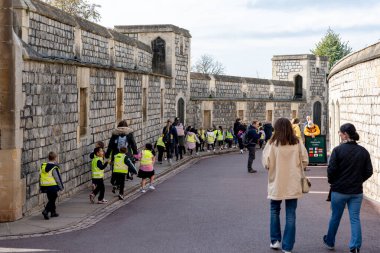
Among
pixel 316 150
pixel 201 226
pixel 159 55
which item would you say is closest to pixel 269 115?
pixel 159 55

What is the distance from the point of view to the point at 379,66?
523 inches

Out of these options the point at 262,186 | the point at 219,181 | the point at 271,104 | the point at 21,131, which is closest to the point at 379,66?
the point at 262,186

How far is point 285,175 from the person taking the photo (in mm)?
8367

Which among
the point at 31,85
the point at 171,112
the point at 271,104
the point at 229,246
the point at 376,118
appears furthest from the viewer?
the point at 271,104

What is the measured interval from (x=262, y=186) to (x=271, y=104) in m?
24.8

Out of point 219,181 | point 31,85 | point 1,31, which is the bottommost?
point 219,181

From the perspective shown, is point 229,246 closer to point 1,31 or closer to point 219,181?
point 1,31

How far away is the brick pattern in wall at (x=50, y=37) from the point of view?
41.5ft

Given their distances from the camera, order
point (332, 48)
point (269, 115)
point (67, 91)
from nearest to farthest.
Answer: point (67, 91)
point (269, 115)
point (332, 48)

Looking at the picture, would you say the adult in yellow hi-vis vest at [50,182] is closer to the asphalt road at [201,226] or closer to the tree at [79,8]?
the asphalt road at [201,226]

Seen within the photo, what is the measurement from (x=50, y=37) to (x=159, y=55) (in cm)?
1663

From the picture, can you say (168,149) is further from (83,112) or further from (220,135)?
(220,135)

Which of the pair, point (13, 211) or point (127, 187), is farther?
point (127, 187)

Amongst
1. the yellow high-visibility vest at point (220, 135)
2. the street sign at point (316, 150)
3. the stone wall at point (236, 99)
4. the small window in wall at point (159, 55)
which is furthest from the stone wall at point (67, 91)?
the stone wall at point (236, 99)
